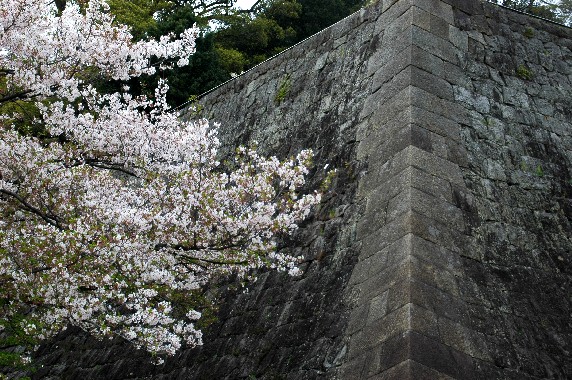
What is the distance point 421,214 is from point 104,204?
2686 mm

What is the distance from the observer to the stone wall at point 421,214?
544 cm

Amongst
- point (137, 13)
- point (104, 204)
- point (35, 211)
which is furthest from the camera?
point (137, 13)

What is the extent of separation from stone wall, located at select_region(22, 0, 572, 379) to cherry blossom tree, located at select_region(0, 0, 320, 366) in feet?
1.81

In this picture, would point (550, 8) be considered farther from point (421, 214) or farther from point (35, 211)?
point (35, 211)

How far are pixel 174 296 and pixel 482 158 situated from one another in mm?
3051

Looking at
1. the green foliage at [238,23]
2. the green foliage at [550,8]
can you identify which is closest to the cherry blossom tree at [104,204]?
the green foliage at [238,23]

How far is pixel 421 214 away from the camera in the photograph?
580 centimetres

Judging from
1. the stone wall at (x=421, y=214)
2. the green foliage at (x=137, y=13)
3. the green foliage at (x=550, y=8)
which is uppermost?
the green foliage at (x=137, y=13)

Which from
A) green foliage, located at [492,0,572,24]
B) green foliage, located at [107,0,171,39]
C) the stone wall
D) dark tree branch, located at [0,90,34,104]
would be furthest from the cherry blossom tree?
green foliage, located at [492,0,572,24]

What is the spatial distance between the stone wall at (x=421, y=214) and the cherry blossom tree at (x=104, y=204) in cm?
55

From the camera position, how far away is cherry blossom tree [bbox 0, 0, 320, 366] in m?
5.76

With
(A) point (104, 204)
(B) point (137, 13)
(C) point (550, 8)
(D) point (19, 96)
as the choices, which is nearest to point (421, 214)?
(A) point (104, 204)

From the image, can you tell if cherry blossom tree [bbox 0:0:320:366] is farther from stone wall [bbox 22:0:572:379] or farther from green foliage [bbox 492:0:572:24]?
green foliage [bbox 492:0:572:24]

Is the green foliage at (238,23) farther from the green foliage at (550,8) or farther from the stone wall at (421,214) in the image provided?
the stone wall at (421,214)
